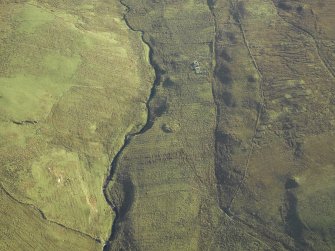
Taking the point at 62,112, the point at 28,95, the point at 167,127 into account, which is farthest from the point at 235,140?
the point at 28,95

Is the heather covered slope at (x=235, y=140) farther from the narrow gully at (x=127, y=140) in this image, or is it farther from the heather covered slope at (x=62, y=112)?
the heather covered slope at (x=62, y=112)

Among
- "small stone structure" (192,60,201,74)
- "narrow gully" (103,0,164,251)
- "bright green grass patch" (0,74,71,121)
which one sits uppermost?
"small stone structure" (192,60,201,74)

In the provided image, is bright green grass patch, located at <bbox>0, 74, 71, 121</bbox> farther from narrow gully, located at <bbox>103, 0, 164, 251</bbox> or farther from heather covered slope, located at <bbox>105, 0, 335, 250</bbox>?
heather covered slope, located at <bbox>105, 0, 335, 250</bbox>

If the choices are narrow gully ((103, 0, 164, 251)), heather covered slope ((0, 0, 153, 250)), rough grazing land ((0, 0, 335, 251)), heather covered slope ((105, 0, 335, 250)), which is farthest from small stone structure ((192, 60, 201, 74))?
heather covered slope ((0, 0, 153, 250))

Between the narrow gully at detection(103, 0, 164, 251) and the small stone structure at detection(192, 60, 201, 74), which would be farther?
the small stone structure at detection(192, 60, 201, 74)

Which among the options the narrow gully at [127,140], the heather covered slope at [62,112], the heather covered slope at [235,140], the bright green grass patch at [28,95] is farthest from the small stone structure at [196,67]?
the bright green grass patch at [28,95]

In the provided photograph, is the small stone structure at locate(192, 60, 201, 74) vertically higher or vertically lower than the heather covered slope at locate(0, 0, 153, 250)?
higher

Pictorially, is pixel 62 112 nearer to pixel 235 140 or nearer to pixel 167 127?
pixel 167 127

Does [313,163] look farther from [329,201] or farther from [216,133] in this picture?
[216,133]
